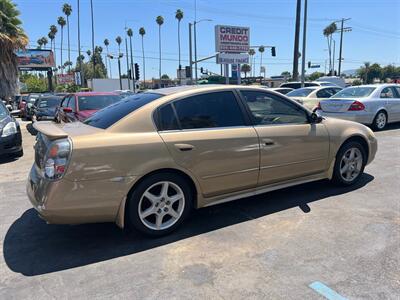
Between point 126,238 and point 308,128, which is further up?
point 308,128

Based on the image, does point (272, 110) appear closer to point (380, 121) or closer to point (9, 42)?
point (380, 121)

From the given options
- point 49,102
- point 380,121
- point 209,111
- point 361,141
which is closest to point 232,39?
point 49,102

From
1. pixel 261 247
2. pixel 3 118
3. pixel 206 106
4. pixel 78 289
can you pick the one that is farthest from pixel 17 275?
pixel 3 118

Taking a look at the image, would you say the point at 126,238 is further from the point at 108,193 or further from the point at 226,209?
the point at 226,209

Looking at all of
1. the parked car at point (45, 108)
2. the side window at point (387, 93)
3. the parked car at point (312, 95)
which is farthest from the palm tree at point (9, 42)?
the side window at point (387, 93)

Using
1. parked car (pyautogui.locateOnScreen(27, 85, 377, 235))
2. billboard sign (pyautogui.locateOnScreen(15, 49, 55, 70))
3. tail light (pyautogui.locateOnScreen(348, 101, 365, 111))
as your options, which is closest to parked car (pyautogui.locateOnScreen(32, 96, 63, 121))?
tail light (pyautogui.locateOnScreen(348, 101, 365, 111))

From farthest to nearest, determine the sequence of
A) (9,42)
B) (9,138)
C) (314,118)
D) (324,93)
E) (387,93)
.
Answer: (9,42), (324,93), (387,93), (9,138), (314,118)

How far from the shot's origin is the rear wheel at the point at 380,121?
1096cm

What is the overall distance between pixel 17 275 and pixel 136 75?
3220cm

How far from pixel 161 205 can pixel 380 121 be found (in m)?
9.36

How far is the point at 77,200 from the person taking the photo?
11.2 feet

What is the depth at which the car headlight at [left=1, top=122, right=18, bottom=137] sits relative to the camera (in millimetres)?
8252

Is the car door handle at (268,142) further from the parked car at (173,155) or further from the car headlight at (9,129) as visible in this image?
the car headlight at (9,129)

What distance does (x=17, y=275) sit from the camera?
3.25 metres
